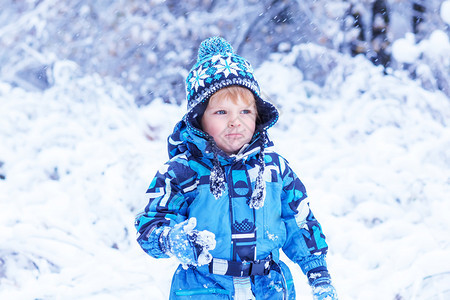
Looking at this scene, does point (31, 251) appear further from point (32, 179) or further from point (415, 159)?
Result: point (415, 159)

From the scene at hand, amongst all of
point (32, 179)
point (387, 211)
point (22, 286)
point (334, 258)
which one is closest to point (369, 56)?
point (387, 211)

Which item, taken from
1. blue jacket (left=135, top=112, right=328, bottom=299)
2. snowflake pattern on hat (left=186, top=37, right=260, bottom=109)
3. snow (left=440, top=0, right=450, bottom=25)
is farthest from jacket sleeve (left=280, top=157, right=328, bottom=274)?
snow (left=440, top=0, right=450, bottom=25)

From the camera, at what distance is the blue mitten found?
198cm

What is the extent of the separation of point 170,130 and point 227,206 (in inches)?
145

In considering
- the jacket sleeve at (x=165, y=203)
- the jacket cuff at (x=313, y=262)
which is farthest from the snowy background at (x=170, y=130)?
the jacket sleeve at (x=165, y=203)

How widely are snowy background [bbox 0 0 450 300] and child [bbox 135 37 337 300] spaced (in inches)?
40.1

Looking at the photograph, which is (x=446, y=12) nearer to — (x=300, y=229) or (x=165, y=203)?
(x=300, y=229)

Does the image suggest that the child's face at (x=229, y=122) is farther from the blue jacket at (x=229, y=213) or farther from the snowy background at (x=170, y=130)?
the snowy background at (x=170, y=130)

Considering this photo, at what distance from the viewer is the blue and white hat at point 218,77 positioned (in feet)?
6.81

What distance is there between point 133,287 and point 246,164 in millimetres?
1391

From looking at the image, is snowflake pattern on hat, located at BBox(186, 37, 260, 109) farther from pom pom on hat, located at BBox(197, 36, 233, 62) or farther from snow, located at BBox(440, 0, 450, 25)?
snow, located at BBox(440, 0, 450, 25)

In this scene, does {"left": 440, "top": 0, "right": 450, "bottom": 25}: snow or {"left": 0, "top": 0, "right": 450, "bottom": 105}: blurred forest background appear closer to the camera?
{"left": 440, "top": 0, "right": 450, "bottom": 25}: snow

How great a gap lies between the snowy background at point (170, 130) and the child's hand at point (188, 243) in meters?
1.21

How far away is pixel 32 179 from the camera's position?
14.5 ft
